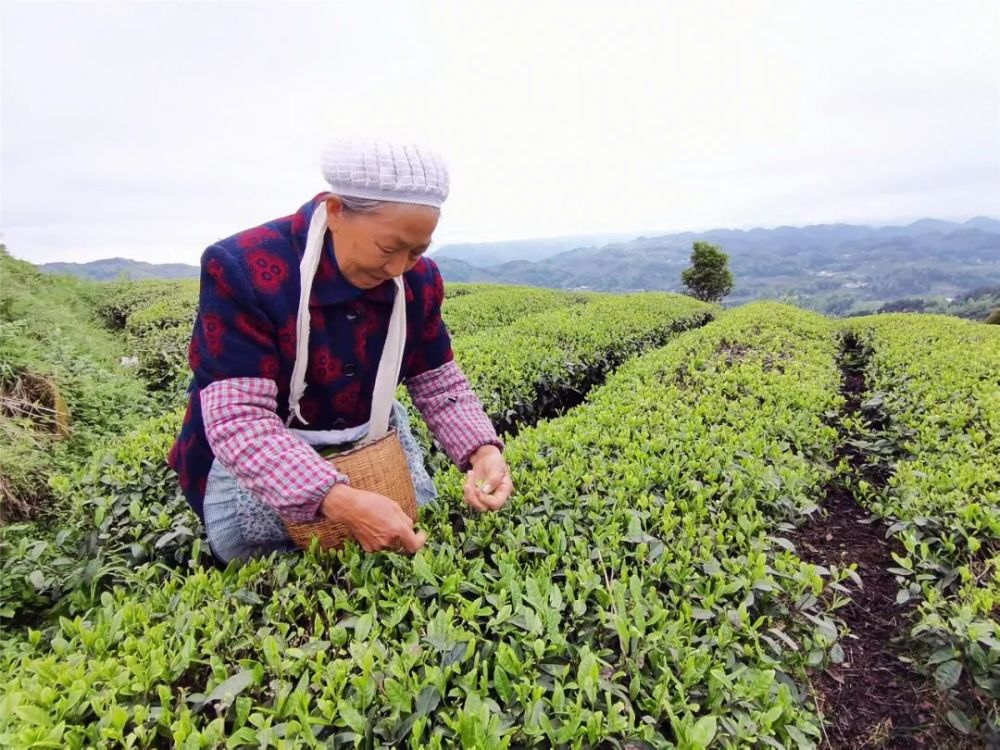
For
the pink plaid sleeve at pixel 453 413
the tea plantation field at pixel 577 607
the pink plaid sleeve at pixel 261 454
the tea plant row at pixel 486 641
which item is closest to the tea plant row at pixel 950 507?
the tea plantation field at pixel 577 607

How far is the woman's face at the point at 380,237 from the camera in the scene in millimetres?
1484

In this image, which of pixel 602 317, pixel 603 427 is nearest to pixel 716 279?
pixel 602 317

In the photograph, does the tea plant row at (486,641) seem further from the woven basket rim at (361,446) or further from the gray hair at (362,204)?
the gray hair at (362,204)

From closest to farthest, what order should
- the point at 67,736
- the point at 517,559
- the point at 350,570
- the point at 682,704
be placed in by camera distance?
the point at 67,736
the point at 682,704
the point at 350,570
the point at 517,559

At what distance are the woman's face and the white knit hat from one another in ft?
0.13

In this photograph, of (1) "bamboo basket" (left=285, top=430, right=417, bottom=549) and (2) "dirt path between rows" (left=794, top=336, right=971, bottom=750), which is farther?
(2) "dirt path between rows" (left=794, top=336, right=971, bottom=750)

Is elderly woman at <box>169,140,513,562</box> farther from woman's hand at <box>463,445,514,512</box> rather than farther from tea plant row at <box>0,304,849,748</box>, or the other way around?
tea plant row at <box>0,304,849,748</box>

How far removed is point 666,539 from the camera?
2.20 metres

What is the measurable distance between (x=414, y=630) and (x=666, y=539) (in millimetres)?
1088

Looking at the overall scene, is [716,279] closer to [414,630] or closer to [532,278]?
[414,630]

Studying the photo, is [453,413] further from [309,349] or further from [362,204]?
[362,204]

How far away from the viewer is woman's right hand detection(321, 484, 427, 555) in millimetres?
1504

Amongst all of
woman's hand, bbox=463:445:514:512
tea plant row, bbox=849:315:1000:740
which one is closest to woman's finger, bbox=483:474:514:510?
woman's hand, bbox=463:445:514:512

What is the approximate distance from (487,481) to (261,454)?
0.74 meters
